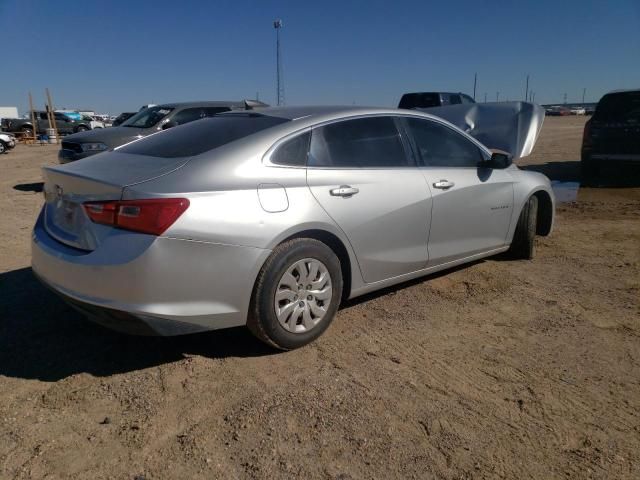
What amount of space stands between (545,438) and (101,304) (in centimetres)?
230

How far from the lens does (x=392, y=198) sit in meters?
3.63

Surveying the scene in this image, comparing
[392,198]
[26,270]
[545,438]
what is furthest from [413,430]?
[26,270]

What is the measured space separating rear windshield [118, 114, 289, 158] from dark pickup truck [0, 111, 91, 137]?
32.3 m

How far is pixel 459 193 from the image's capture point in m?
4.14

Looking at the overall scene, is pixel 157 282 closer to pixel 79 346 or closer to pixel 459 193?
pixel 79 346

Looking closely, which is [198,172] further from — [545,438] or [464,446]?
[545,438]

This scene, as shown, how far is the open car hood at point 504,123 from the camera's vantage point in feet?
28.3

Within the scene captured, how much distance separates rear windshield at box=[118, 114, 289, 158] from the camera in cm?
324

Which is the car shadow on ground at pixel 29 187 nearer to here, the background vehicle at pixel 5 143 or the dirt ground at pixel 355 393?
the dirt ground at pixel 355 393

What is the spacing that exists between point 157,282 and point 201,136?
1.25 m

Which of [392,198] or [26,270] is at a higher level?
[392,198]

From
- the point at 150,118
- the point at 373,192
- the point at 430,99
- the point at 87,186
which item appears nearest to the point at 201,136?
the point at 87,186

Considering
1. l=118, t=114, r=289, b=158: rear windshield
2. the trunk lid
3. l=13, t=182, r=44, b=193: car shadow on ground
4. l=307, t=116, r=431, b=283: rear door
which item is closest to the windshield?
l=13, t=182, r=44, b=193: car shadow on ground

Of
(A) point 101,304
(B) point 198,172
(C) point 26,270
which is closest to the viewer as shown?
(A) point 101,304
